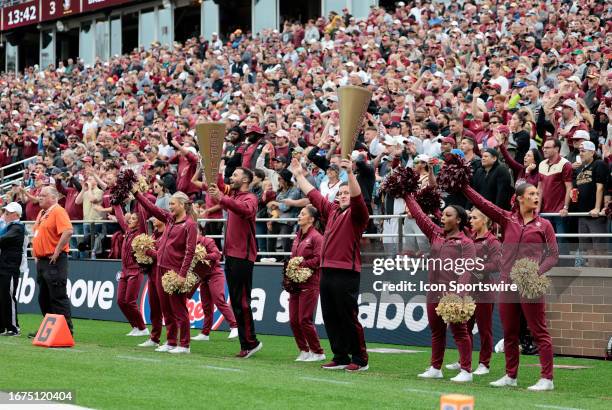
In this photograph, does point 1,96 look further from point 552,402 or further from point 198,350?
point 552,402

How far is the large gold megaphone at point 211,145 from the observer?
12758 millimetres

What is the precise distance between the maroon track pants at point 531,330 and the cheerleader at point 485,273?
927mm

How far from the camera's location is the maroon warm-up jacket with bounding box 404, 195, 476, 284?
38.0ft

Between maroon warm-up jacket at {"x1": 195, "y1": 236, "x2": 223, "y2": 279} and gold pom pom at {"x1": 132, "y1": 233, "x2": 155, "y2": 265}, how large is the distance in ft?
2.75

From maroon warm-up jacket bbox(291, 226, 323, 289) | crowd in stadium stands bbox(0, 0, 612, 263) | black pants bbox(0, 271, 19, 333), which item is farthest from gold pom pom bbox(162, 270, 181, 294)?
black pants bbox(0, 271, 19, 333)

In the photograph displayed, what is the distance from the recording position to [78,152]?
26.5 meters

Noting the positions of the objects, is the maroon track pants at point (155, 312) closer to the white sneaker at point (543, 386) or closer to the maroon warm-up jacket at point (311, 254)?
the maroon warm-up jacket at point (311, 254)

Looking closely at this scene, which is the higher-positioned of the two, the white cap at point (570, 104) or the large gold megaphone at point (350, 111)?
the white cap at point (570, 104)

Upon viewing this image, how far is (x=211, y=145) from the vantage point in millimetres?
12812

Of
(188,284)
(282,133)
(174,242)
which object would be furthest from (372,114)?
(188,284)

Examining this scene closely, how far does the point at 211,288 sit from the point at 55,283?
2.38 meters

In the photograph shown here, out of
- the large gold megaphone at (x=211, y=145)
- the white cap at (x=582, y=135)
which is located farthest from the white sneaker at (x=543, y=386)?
the white cap at (x=582, y=135)

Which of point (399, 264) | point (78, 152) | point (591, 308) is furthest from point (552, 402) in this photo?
point (78, 152)

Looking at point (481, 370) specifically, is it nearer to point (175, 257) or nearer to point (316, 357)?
point (316, 357)
